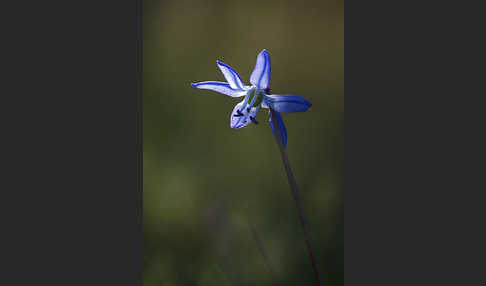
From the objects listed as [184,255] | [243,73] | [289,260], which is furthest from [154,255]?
[243,73]

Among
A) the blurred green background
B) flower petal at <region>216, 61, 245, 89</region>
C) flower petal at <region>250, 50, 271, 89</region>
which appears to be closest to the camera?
flower petal at <region>250, 50, 271, 89</region>

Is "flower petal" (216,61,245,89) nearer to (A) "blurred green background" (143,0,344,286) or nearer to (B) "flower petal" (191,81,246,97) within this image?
(B) "flower petal" (191,81,246,97)

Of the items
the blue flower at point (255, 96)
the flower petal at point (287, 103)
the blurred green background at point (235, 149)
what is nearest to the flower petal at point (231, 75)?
the blue flower at point (255, 96)

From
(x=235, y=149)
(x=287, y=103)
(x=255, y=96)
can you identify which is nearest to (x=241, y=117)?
(x=255, y=96)

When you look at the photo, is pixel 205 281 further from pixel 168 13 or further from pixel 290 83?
A: pixel 168 13

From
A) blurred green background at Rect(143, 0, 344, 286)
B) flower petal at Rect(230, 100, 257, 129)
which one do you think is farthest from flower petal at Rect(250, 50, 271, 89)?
blurred green background at Rect(143, 0, 344, 286)

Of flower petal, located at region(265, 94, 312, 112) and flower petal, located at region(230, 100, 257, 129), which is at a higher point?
flower petal, located at region(265, 94, 312, 112)

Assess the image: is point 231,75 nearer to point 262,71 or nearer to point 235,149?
point 262,71

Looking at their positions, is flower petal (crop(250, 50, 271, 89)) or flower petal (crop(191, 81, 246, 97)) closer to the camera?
flower petal (crop(250, 50, 271, 89))
